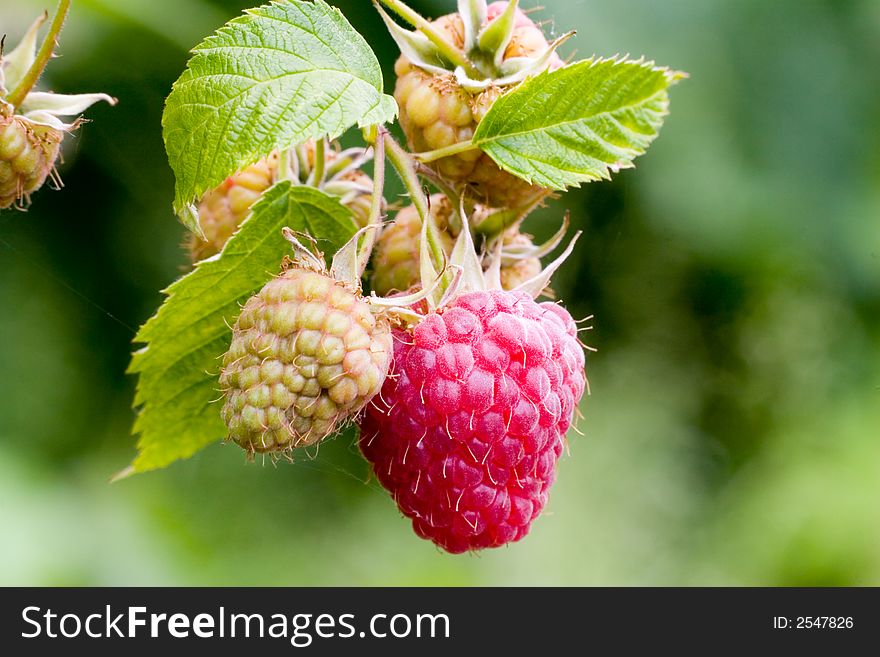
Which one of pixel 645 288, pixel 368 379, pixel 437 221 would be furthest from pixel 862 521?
pixel 368 379

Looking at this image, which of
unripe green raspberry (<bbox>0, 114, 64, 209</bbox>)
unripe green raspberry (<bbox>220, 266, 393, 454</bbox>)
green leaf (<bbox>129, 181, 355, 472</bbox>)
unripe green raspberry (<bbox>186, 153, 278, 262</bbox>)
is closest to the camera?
unripe green raspberry (<bbox>220, 266, 393, 454</bbox>)

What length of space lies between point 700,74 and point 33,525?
211 centimetres

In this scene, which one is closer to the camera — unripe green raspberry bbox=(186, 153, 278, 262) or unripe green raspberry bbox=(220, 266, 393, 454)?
unripe green raspberry bbox=(220, 266, 393, 454)

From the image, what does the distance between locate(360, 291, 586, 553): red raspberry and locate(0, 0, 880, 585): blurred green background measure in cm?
103

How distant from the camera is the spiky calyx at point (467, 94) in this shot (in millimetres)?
1035

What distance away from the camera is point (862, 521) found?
3021mm

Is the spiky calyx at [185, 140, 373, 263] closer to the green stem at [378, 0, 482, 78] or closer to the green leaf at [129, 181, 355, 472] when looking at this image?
the green leaf at [129, 181, 355, 472]

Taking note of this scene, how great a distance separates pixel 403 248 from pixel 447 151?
147mm

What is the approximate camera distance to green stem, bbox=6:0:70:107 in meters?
0.94

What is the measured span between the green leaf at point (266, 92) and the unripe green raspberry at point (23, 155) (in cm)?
19

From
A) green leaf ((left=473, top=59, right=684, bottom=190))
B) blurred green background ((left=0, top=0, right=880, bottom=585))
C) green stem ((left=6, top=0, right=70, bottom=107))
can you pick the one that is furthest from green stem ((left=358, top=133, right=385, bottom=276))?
blurred green background ((left=0, top=0, right=880, bottom=585))

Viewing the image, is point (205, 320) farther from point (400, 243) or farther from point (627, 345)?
point (627, 345)

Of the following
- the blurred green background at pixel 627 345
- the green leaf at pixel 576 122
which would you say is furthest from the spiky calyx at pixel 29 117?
the blurred green background at pixel 627 345

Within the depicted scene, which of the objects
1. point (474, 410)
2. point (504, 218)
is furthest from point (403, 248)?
point (474, 410)
